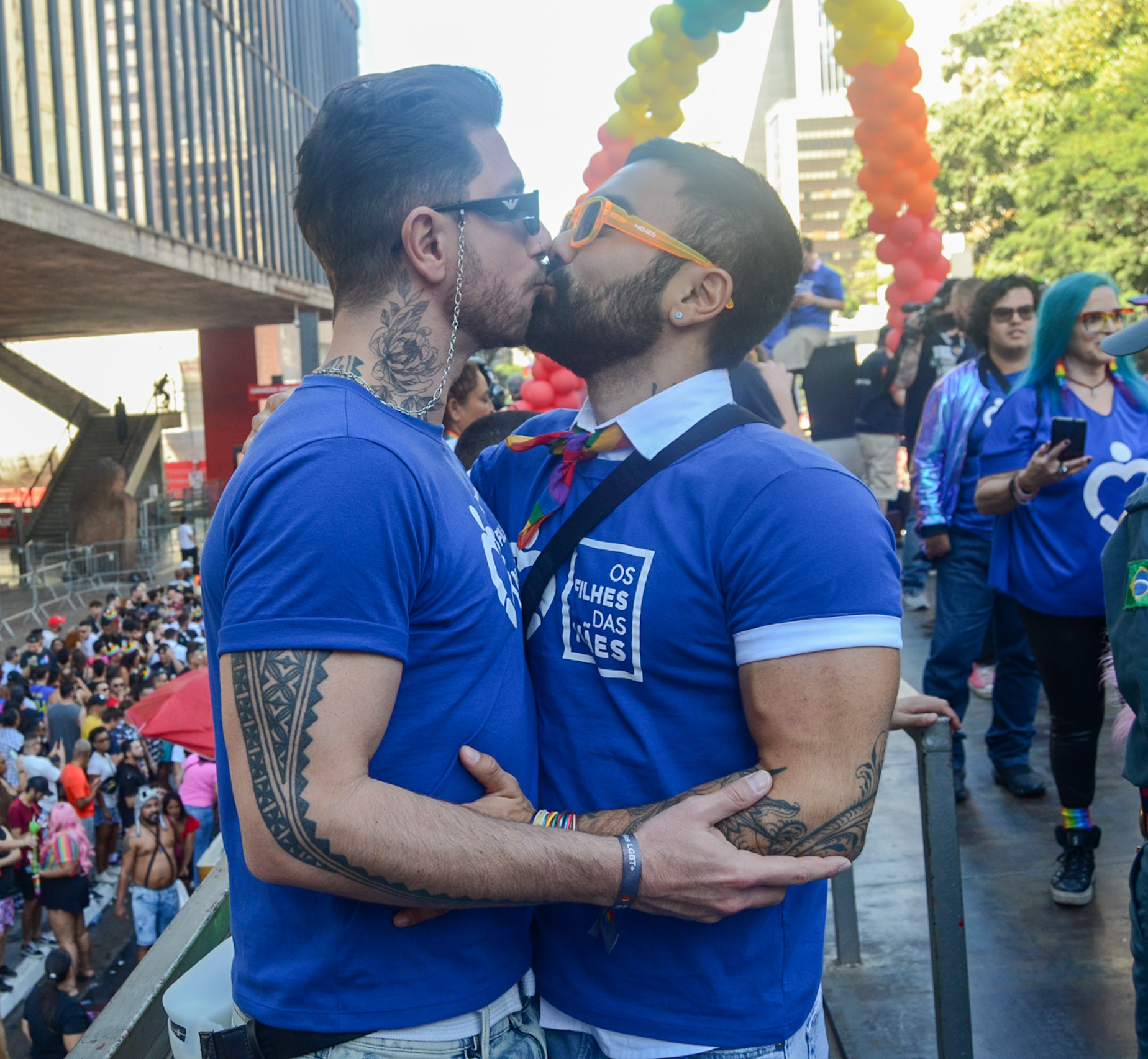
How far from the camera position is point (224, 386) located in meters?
36.7

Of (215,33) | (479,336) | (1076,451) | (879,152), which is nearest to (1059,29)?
(215,33)

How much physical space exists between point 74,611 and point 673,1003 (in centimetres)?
2366

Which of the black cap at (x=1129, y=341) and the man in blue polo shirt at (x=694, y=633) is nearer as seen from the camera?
the man in blue polo shirt at (x=694, y=633)

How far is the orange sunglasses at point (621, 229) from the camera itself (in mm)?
2039

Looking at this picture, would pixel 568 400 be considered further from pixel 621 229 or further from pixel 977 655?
pixel 621 229

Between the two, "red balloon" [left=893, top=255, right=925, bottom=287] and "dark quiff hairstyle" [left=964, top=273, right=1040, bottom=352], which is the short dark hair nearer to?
"dark quiff hairstyle" [left=964, top=273, right=1040, bottom=352]

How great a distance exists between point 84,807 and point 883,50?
31.5 ft

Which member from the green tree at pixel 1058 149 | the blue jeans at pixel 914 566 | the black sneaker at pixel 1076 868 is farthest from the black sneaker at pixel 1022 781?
the green tree at pixel 1058 149

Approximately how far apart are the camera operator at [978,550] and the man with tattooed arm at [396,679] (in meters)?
3.35

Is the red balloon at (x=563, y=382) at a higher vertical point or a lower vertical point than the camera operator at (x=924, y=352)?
lower

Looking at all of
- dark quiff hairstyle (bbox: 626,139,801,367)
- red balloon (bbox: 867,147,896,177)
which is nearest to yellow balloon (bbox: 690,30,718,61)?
red balloon (bbox: 867,147,896,177)

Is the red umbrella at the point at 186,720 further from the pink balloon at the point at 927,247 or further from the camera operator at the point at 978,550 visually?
the pink balloon at the point at 927,247

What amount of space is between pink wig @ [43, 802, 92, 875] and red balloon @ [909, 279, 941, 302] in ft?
27.5

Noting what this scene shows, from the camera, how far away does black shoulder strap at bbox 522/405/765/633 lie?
1.85m
